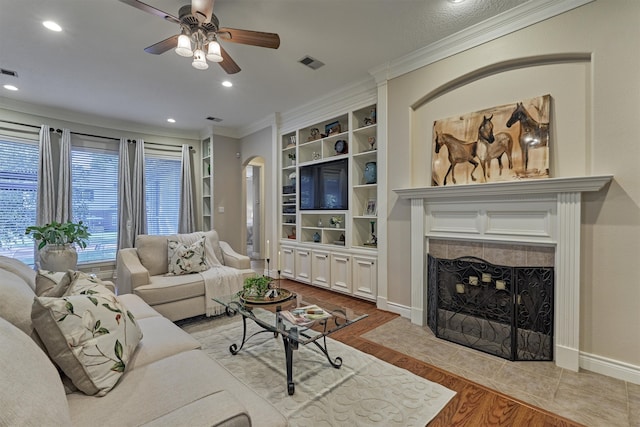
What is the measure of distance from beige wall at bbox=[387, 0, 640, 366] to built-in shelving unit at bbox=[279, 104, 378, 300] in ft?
5.59

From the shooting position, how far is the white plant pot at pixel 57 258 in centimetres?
378

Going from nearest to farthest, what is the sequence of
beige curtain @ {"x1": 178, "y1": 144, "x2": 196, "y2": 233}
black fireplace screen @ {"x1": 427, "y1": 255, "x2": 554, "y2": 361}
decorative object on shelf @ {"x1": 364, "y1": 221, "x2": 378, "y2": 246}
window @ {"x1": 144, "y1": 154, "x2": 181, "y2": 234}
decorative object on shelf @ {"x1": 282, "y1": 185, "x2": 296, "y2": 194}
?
black fireplace screen @ {"x1": 427, "y1": 255, "x2": 554, "y2": 361} → decorative object on shelf @ {"x1": 364, "y1": 221, "x2": 378, "y2": 246} → decorative object on shelf @ {"x1": 282, "y1": 185, "x2": 296, "y2": 194} → window @ {"x1": 144, "y1": 154, "x2": 181, "y2": 234} → beige curtain @ {"x1": 178, "y1": 144, "x2": 196, "y2": 233}

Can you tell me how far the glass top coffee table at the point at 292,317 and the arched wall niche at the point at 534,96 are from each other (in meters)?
1.80

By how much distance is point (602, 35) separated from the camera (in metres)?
2.15

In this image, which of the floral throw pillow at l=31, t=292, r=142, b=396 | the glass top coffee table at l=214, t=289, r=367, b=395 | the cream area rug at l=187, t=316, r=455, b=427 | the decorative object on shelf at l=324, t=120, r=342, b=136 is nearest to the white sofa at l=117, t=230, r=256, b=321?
the cream area rug at l=187, t=316, r=455, b=427

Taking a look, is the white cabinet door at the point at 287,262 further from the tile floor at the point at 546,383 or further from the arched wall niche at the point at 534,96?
the arched wall niche at the point at 534,96

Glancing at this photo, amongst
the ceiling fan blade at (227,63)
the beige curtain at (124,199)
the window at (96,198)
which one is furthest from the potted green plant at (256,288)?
the window at (96,198)

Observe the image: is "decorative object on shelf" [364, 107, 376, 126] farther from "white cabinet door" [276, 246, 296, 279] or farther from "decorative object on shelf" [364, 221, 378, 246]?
"white cabinet door" [276, 246, 296, 279]

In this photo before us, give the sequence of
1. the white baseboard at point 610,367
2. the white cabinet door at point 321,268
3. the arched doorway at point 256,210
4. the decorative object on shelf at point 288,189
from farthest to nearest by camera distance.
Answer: the arched doorway at point 256,210 → the decorative object on shelf at point 288,189 → the white cabinet door at point 321,268 → the white baseboard at point 610,367

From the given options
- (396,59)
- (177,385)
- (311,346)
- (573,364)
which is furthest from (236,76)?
(573,364)

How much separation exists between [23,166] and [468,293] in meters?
6.34

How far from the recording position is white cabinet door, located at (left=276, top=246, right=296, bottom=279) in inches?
194

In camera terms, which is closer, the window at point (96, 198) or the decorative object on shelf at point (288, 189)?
the window at point (96, 198)

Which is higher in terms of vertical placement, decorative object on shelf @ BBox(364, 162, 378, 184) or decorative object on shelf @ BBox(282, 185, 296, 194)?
decorative object on shelf @ BBox(364, 162, 378, 184)
